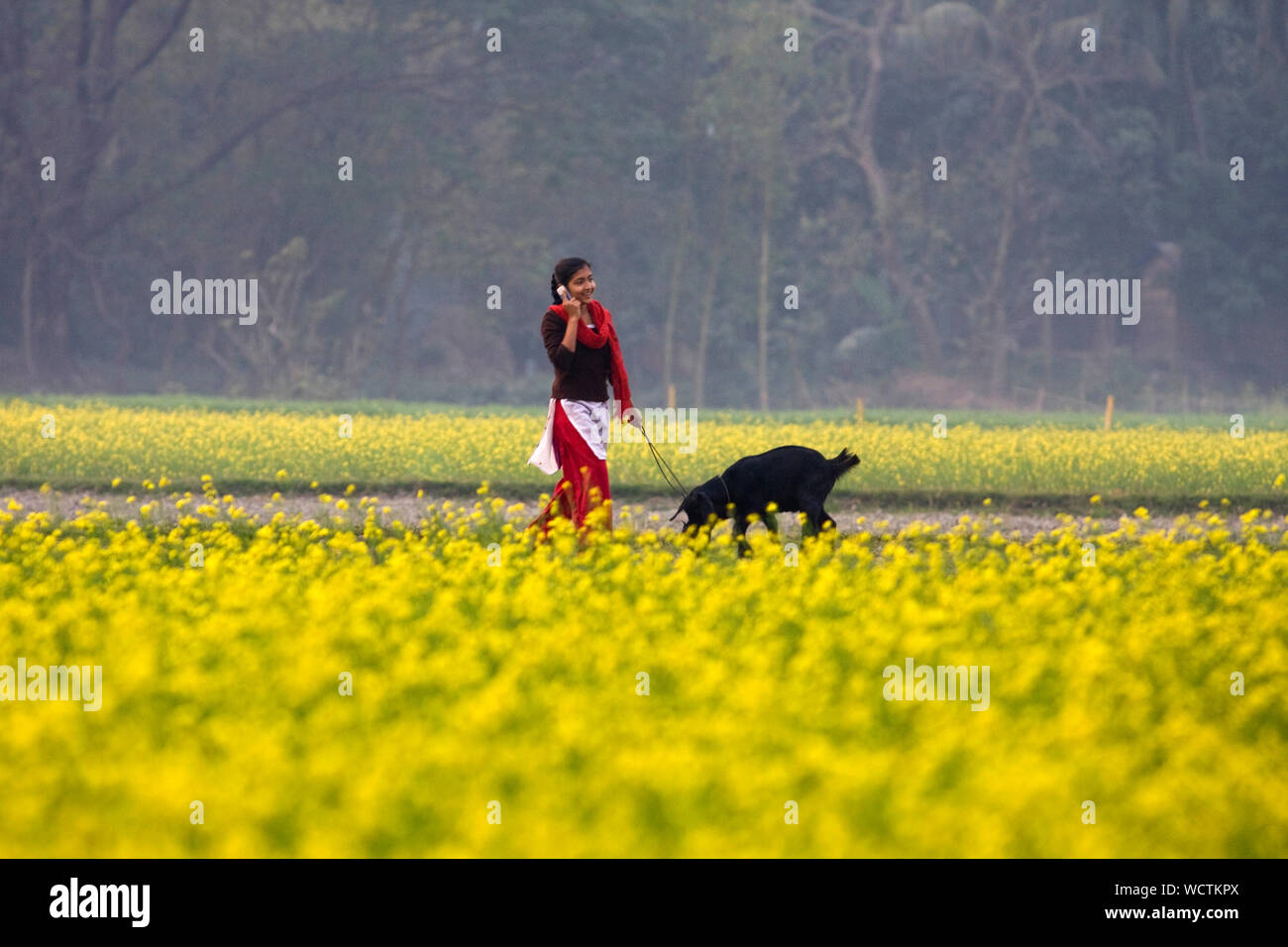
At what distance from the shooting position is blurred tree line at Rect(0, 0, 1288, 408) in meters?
47.3

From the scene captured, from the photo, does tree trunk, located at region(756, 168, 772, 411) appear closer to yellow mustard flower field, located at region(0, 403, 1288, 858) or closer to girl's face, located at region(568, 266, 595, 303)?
girl's face, located at region(568, 266, 595, 303)

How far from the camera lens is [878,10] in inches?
2082

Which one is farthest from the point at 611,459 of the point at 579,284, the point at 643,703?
the point at 643,703

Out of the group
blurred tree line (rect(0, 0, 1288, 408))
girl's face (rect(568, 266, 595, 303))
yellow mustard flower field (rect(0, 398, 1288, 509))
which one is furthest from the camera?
blurred tree line (rect(0, 0, 1288, 408))

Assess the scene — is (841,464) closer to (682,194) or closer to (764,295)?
(764,295)

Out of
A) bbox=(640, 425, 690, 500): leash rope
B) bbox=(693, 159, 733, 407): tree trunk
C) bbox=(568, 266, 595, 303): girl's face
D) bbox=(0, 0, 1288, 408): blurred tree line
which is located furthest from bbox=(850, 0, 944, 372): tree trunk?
bbox=(568, 266, 595, 303): girl's face

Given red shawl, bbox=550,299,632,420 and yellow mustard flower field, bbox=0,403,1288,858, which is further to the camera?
red shawl, bbox=550,299,632,420

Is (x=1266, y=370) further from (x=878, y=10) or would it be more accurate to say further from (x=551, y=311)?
(x=551, y=311)

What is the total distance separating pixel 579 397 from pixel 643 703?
15.4 feet

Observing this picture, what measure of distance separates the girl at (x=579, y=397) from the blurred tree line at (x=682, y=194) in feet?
122

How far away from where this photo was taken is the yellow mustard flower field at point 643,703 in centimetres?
379

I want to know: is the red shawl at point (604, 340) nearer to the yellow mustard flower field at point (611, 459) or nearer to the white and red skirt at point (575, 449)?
the white and red skirt at point (575, 449)

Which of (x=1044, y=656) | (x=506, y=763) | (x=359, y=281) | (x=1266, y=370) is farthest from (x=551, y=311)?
(x=1266, y=370)

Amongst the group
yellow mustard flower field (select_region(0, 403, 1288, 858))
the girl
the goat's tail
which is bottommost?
yellow mustard flower field (select_region(0, 403, 1288, 858))
